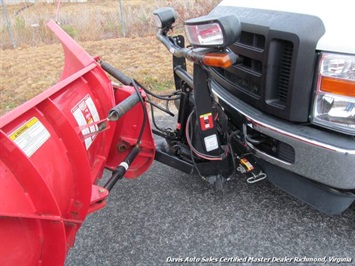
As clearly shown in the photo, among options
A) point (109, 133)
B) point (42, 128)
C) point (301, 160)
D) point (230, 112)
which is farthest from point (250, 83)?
point (42, 128)

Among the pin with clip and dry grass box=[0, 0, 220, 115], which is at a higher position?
the pin with clip

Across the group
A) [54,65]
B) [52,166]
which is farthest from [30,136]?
[54,65]

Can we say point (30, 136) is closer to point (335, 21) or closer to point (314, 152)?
point (314, 152)

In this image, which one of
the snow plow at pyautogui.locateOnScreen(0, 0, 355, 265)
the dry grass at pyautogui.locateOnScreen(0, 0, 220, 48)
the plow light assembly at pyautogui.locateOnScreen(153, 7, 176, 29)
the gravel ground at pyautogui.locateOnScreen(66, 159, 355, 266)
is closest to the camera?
the snow plow at pyautogui.locateOnScreen(0, 0, 355, 265)

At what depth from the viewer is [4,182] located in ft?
5.08

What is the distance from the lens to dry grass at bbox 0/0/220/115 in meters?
6.25

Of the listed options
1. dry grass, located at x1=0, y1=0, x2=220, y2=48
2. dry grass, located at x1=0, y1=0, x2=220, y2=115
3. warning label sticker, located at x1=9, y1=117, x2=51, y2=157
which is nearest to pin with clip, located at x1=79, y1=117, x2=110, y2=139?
warning label sticker, located at x1=9, y1=117, x2=51, y2=157

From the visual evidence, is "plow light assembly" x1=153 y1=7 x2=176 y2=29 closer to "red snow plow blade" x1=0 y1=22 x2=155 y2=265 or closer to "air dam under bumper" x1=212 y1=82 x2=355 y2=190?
"red snow plow blade" x1=0 y1=22 x2=155 y2=265

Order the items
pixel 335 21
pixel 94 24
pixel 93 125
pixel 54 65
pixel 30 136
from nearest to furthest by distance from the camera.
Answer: pixel 30 136
pixel 335 21
pixel 93 125
pixel 54 65
pixel 94 24

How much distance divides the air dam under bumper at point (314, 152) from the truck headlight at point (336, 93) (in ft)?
0.25

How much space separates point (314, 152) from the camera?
6.97 feet

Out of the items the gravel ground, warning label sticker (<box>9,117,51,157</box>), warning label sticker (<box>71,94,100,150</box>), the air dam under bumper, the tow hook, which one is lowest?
the gravel ground

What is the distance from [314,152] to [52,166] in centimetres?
145

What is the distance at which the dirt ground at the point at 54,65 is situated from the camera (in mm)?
6277
